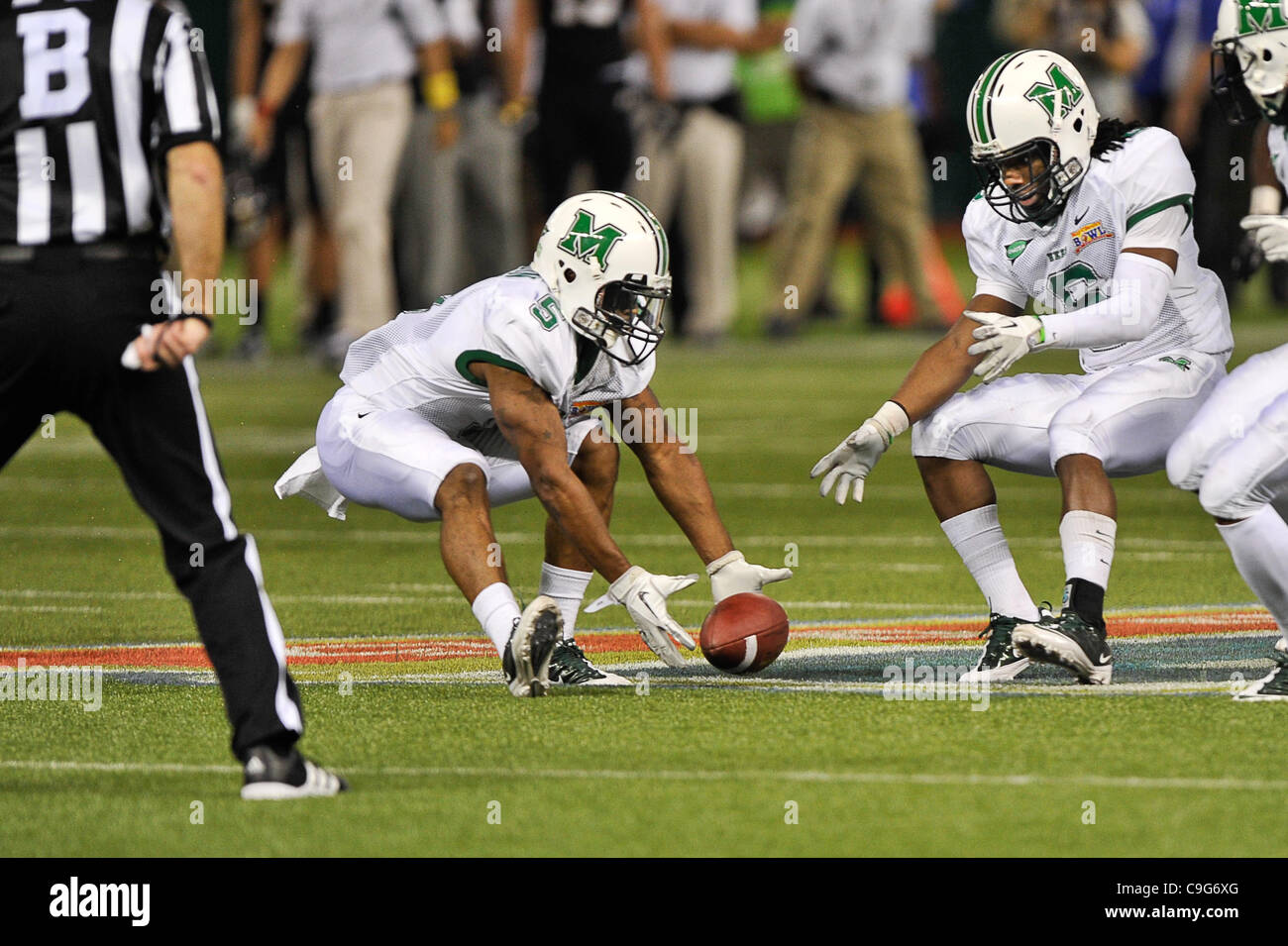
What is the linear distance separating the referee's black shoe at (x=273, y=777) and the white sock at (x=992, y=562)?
230 cm

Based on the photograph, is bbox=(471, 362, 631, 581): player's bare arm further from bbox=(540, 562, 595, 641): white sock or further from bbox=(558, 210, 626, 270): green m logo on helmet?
bbox=(540, 562, 595, 641): white sock

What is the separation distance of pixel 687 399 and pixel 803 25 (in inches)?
146

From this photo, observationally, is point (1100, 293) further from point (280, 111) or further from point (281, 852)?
point (280, 111)

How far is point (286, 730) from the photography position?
4965 mm

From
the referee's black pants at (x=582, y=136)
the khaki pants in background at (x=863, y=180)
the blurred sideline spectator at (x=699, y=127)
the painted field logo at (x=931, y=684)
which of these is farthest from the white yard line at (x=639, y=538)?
the khaki pants in background at (x=863, y=180)

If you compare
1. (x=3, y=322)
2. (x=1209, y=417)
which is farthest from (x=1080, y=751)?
A: (x=3, y=322)

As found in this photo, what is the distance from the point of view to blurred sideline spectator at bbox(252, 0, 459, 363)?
47.8 feet

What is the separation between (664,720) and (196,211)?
1.76m

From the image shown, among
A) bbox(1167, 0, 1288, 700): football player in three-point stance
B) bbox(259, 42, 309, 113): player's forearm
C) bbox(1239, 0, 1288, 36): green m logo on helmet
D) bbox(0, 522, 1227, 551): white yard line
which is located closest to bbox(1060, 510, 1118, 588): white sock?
bbox(1167, 0, 1288, 700): football player in three-point stance

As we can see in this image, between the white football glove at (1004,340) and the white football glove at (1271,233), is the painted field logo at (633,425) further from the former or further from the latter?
the white football glove at (1271,233)

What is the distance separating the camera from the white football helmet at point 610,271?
6367mm

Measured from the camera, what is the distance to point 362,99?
1462 centimetres

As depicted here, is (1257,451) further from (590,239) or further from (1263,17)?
(590,239)

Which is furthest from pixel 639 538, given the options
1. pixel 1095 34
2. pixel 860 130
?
pixel 1095 34
